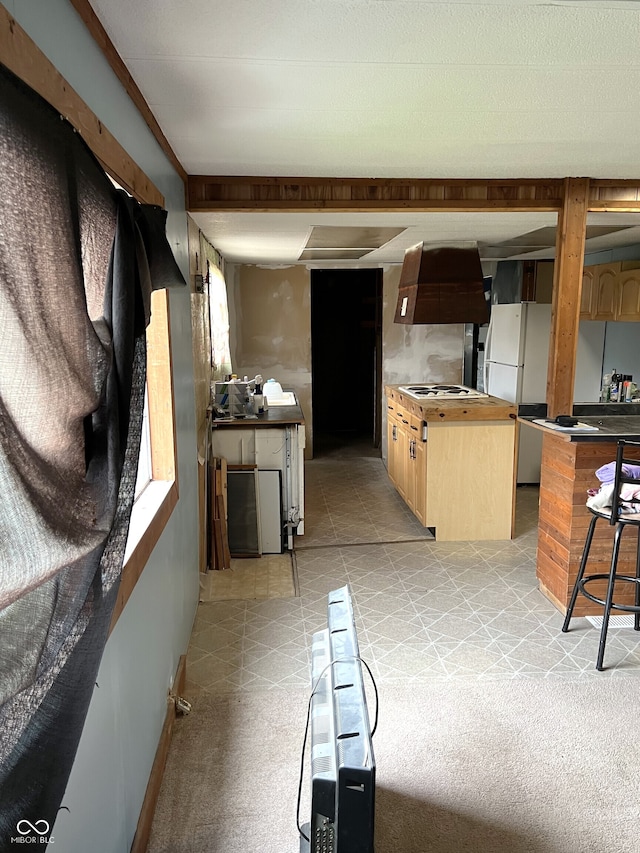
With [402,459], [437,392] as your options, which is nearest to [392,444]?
[402,459]

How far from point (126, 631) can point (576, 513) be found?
245 centimetres

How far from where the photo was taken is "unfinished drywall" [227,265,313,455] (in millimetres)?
6777

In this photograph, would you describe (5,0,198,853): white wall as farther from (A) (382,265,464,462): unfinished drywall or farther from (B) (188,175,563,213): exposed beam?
(A) (382,265,464,462): unfinished drywall

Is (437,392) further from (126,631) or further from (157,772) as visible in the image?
(126,631)

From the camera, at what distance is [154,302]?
234cm

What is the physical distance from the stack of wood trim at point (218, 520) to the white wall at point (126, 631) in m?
0.96

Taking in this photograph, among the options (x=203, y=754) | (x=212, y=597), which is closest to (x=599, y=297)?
(x=212, y=597)

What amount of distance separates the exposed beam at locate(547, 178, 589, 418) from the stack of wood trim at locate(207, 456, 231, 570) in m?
2.04

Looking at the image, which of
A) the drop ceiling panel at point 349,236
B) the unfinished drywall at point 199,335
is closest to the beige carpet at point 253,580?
the unfinished drywall at point 199,335

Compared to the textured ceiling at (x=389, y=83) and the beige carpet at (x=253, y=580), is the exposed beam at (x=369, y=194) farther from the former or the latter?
the beige carpet at (x=253, y=580)

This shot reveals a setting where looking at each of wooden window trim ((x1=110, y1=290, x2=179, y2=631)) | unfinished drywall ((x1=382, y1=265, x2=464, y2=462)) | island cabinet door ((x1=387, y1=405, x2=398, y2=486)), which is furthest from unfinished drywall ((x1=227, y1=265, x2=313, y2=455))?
wooden window trim ((x1=110, y1=290, x2=179, y2=631))

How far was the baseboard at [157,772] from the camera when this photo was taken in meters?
1.79

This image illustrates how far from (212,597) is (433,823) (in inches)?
75.7

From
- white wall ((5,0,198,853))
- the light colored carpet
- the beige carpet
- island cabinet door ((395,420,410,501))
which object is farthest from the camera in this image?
island cabinet door ((395,420,410,501))
